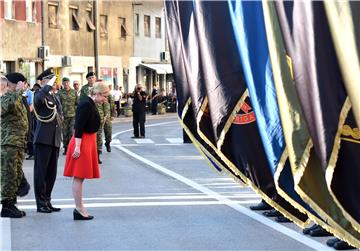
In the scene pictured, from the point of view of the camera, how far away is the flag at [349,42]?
4.37m

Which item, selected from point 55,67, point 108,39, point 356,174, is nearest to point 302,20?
point 356,174

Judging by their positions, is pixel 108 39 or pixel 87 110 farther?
pixel 108 39

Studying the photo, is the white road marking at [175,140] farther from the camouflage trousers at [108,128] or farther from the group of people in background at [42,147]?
the group of people in background at [42,147]

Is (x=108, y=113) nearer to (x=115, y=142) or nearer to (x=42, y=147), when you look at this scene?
(x=115, y=142)

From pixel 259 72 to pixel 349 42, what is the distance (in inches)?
53.7

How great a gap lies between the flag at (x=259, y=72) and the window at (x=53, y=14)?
131 ft

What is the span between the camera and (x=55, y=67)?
4522 cm

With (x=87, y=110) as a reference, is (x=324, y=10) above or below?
above

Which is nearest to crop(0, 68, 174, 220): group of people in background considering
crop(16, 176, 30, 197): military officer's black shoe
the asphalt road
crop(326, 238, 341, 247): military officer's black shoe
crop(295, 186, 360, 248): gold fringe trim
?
the asphalt road

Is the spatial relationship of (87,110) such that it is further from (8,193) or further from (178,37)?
(178,37)

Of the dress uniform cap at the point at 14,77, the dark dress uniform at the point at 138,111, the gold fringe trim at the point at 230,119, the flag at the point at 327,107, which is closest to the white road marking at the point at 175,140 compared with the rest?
the dark dress uniform at the point at 138,111

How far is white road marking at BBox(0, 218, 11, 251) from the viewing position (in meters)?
8.53

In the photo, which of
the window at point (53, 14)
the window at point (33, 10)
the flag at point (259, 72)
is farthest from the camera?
the window at point (53, 14)

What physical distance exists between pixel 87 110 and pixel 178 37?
2.97 meters
